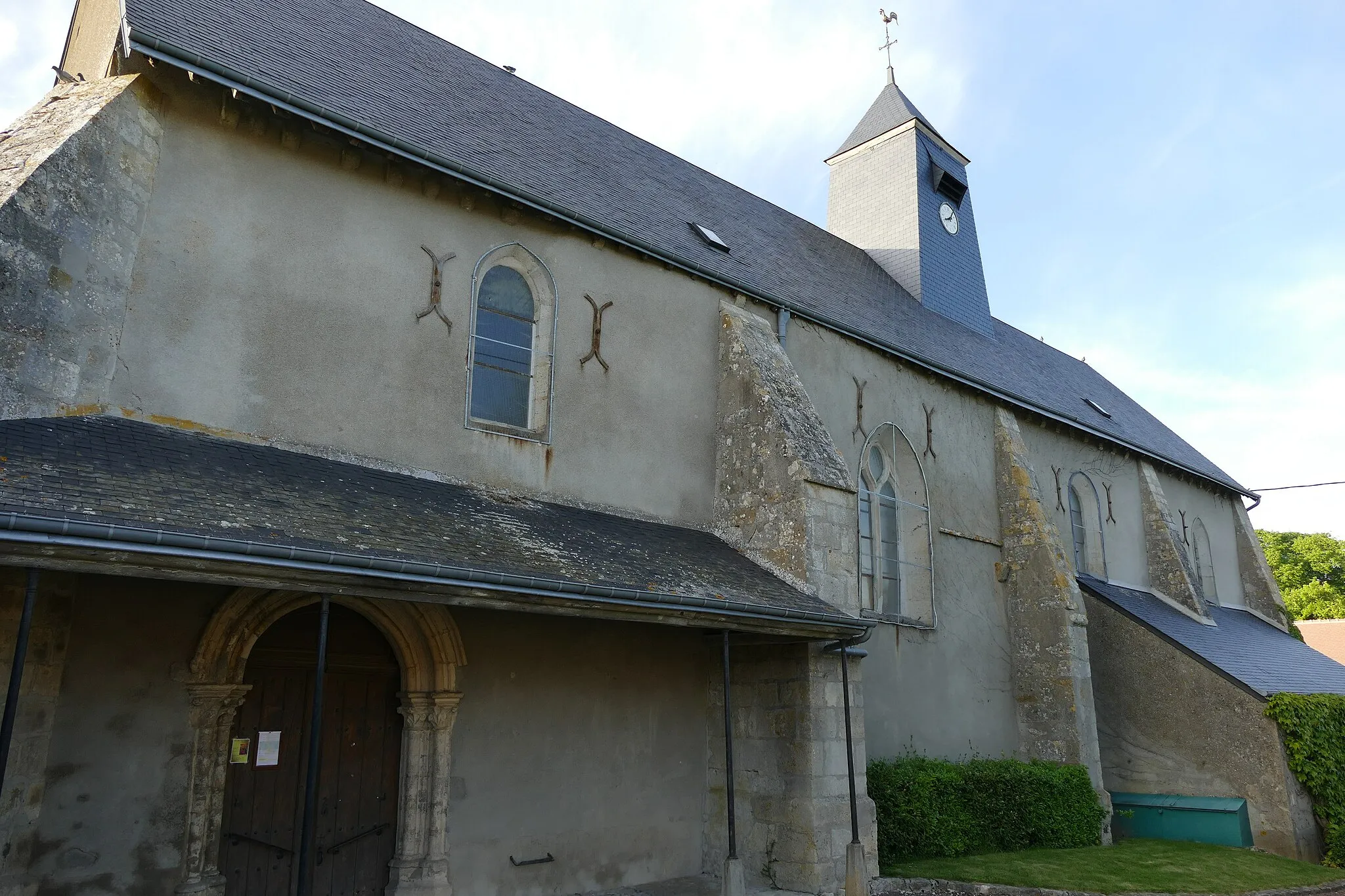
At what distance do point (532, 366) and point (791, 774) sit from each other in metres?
4.13

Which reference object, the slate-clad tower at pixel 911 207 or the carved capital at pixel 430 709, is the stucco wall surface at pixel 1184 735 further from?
the carved capital at pixel 430 709

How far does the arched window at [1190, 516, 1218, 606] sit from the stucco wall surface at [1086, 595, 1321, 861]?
5.80 meters

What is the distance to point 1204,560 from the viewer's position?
702 inches

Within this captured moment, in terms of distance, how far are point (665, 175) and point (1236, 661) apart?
32.4ft

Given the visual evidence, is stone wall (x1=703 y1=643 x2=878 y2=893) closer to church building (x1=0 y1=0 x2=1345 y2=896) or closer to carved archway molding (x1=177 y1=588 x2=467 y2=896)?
church building (x1=0 y1=0 x2=1345 y2=896)

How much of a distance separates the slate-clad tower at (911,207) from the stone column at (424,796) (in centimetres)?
1120

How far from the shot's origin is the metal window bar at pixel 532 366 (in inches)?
314

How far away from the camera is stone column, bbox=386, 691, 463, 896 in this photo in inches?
267

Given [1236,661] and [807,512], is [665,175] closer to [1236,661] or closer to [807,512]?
[807,512]

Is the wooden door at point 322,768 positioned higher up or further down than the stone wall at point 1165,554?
further down

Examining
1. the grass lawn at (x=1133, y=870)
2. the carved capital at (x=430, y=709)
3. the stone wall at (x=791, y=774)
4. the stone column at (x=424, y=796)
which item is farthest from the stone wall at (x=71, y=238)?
the grass lawn at (x=1133, y=870)

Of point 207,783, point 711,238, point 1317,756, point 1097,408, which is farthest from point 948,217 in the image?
point 207,783

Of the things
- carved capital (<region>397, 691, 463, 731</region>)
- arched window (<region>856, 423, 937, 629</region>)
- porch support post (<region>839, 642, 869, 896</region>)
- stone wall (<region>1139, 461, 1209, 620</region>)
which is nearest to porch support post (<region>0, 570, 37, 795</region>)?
carved capital (<region>397, 691, 463, 731</region>)

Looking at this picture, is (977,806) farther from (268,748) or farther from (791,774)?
(268,748)
